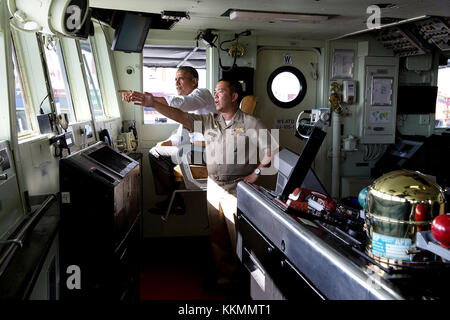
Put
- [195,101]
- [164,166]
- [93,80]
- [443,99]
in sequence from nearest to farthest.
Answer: [195,101]
[164,166]
[93,80]
[443,99]

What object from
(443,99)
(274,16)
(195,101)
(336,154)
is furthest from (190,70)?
(443,99)

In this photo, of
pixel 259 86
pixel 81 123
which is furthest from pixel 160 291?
pixel 259 86

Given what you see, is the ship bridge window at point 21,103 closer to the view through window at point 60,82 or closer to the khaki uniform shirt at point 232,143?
the view through window at point 60,82

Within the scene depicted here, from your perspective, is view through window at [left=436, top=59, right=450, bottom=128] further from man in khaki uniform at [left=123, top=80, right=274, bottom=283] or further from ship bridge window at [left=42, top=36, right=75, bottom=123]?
ship bridge window at [left=42, top=36, right=75, bottom=123]

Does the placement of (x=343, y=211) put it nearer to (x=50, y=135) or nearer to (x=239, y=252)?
(x=239, y=252)

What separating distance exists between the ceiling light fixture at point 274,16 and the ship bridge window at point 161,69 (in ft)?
4.41

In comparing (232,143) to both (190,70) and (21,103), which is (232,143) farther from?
(21,103)

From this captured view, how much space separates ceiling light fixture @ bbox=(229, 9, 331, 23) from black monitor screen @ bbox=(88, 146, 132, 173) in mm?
1597

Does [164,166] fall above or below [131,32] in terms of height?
below

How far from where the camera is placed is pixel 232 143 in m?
3.42

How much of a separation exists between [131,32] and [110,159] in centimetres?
179

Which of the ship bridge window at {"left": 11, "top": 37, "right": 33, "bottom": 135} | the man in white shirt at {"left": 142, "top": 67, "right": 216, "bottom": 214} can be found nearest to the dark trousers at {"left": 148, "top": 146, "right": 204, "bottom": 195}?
the man in white shirt at {"left": 142, "top": 67, "right": 216, "bottom": 214}

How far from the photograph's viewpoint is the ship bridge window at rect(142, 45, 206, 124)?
5.05 metres

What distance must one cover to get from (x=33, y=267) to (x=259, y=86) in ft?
13.0
